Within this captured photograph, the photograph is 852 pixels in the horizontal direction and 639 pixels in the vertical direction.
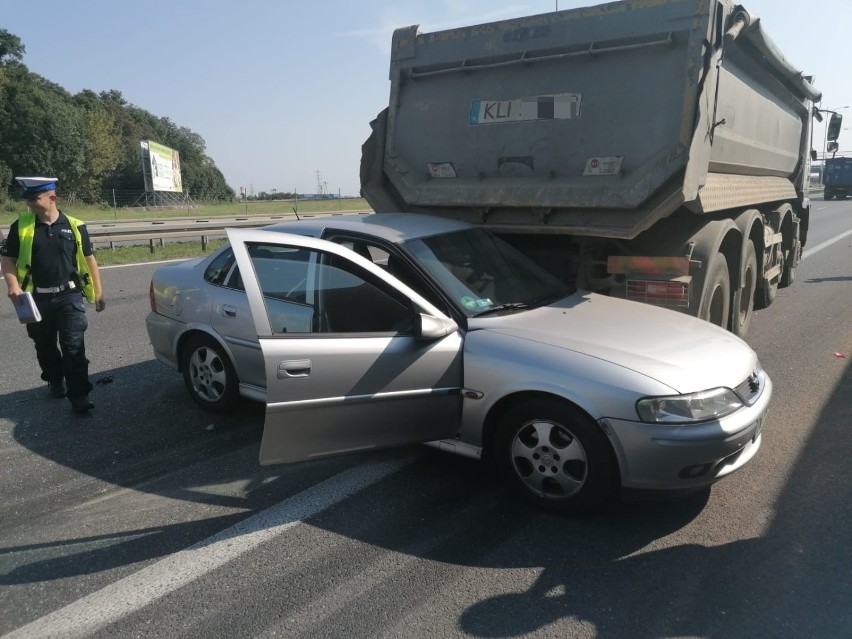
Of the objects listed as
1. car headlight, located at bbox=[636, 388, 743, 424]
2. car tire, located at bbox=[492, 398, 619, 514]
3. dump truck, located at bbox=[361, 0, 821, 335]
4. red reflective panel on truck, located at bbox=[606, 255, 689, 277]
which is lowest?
car tire, located at bbox=[492, 398, 619, 514]

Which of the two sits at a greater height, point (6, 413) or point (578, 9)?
point (578, 9)

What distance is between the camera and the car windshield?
4016 millimetres

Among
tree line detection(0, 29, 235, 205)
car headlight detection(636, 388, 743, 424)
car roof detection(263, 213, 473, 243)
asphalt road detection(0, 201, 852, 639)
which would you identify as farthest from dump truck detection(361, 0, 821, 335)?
tree line detection(0, 29, 235, 205)

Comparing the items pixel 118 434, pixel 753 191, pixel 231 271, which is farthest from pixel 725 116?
pixel 118 434

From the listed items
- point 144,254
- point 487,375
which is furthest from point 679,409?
point 144,254

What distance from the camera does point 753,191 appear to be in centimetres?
734

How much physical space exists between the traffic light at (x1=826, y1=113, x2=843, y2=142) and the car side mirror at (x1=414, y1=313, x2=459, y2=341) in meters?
10.6

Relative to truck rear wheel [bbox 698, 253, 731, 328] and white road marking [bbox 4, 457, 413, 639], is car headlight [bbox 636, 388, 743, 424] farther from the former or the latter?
truck rear wheel [bbox 698, 253, 731, 328]

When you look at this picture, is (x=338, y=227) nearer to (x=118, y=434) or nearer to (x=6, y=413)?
(x=118, y=434)

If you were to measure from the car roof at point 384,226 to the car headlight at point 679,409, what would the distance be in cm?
181

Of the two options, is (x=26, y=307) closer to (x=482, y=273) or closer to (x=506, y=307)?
(x=482, y=273)

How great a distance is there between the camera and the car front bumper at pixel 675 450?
314cm

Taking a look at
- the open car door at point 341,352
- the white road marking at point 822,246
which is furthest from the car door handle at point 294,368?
the white road marking at point 822,246

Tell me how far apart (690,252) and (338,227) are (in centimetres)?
288
